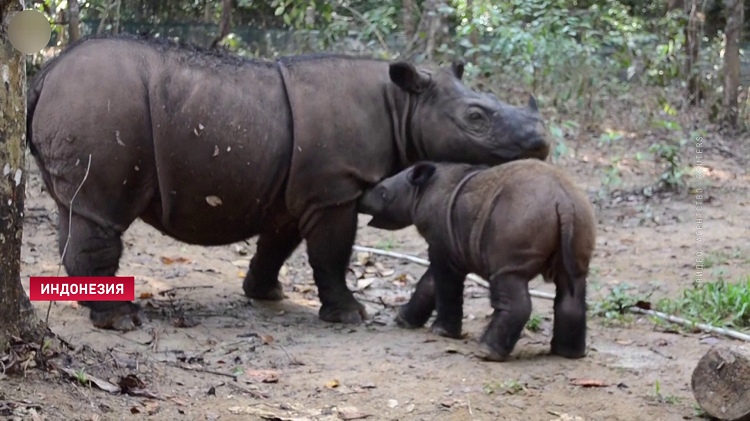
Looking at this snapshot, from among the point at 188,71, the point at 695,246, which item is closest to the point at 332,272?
the point at 188,71

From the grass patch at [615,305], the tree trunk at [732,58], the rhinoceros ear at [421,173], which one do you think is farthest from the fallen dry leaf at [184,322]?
the tree trunk at [732,58]

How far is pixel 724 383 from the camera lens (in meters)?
4.18

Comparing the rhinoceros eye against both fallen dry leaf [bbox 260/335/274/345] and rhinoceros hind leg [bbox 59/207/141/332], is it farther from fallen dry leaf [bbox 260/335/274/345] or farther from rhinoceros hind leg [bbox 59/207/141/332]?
rhinoceros hind leg [bbox 59/207/141/332]

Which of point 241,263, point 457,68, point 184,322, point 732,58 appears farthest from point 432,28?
point 184,322

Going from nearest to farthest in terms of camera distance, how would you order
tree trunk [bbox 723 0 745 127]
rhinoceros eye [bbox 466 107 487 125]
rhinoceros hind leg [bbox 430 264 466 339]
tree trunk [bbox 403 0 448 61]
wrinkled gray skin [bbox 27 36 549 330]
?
wrinkled gray skin [bbox 27 36 549 330] < rhinoceros hind leg [bbox 430 264 466 339] < rhinoceros eye [bbox 466 107 487 125] < tree trunk [bbox 403 0 448 61] < tree trunk [bbox 723 0 745 127]

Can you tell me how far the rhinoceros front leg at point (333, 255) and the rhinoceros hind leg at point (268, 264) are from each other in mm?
506

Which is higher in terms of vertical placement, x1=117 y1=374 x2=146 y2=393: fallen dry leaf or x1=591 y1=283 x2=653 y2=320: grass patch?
x1=117 y1=374 x2=146 y2=393: fallen dry leaf

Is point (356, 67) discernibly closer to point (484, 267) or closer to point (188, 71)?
point (188, 71)

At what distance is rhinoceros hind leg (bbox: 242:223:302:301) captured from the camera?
663cm

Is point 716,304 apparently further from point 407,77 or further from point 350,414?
point 350,414

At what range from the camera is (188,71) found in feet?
18.8

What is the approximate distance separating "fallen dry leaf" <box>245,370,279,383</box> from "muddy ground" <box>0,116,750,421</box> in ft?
0.03

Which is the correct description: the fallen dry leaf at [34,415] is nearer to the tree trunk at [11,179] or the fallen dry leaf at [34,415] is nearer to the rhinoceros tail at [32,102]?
the tree trunk at [11,179]

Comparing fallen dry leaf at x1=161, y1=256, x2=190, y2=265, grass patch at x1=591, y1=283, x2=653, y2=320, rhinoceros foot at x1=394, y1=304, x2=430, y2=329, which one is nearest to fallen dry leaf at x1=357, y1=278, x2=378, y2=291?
rhinoceros foot at x1=394, y1=304, x2=430, y2=329
